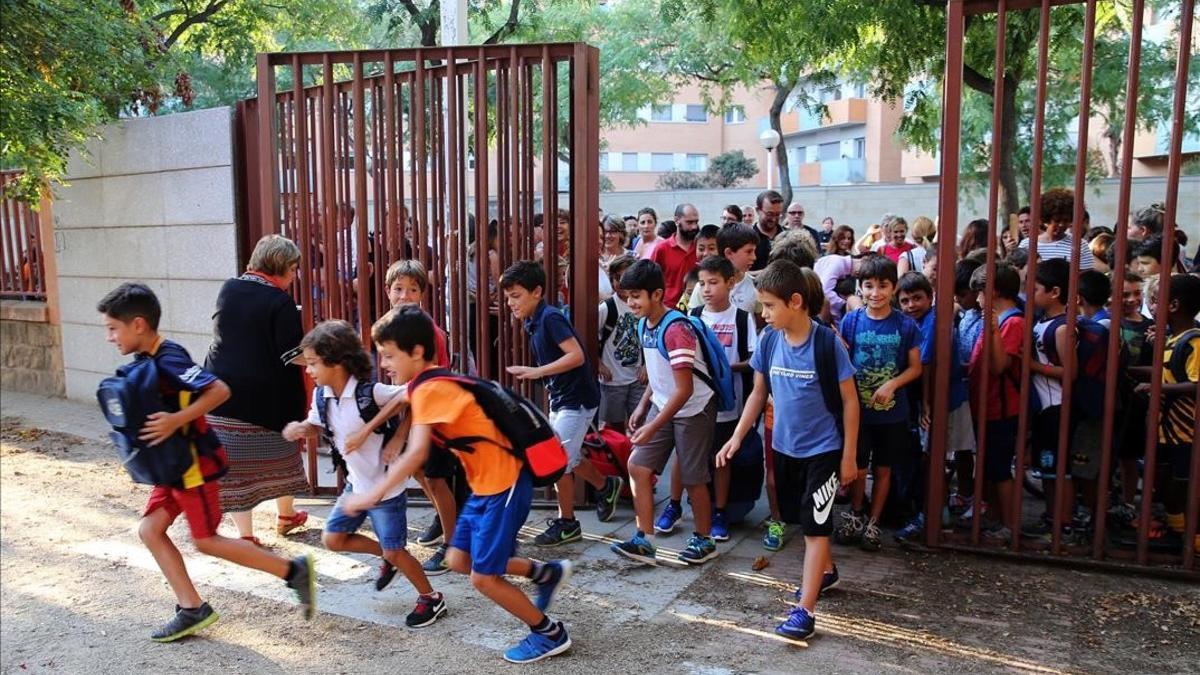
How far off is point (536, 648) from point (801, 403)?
149 centimetres

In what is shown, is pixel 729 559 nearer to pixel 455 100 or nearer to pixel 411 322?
pixel 411 322

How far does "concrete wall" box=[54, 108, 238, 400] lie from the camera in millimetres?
7840

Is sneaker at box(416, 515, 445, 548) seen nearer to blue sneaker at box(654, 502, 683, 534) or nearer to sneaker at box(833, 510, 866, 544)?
blue sneaker at box(654, 502, 683, 534)

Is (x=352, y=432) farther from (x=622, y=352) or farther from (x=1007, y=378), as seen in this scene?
(x=1007, y=378)

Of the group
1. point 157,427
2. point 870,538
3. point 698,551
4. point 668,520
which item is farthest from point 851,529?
point 157,427

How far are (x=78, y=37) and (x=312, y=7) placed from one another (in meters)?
5.51

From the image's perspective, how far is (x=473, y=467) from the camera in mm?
3830

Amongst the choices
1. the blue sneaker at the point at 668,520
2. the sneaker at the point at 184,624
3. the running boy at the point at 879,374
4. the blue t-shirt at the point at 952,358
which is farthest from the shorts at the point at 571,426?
the sneaker at the point at 184,624

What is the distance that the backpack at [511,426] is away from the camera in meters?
3.77

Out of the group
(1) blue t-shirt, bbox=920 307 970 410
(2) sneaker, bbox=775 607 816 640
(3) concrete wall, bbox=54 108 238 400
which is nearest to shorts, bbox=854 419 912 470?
(1) blue t-shirt, bbox=920 307 970 410

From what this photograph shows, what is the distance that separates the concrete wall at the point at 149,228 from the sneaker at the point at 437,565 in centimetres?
372

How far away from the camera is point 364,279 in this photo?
19.6ft

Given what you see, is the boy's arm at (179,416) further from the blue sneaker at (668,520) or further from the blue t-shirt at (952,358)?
the blue t-shirt at (952,358)

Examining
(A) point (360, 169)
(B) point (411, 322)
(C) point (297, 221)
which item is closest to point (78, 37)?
(C) point (297, 221)
